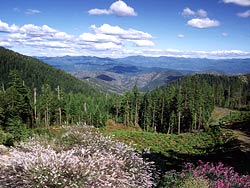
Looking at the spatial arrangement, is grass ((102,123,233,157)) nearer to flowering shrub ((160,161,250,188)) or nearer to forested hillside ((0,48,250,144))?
forested hillside ((0,48,250,144))

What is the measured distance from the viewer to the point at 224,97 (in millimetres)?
122750

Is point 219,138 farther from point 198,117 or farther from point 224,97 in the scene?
point 224,97

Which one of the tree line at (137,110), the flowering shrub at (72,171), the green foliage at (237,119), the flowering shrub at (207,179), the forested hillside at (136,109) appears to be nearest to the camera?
the flowering shrub at (72,171)

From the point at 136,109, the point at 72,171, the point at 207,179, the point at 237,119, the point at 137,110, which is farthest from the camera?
the point at 137,110

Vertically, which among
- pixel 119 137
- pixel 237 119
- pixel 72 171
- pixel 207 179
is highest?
pixel 72 171

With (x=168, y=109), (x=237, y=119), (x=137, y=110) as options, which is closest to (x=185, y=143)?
(x=237, y=119)

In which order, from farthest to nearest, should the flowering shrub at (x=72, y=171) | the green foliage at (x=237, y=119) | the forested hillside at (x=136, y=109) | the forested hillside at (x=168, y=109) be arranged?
the forested hillside at (x=168, y=109), the forested hillside at (x=136, y=109), the green foliage at (x=237, y=119), the flowering shrub at (x=72, y=171)

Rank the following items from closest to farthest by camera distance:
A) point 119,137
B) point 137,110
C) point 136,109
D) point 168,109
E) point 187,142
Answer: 1. point 119,137
2. point 187,142
3. point 168,109
4. point 136,109
5. point 137,110

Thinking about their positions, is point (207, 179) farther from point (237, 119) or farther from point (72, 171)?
point (237, 119)

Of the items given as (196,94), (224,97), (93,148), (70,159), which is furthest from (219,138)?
(224,97)

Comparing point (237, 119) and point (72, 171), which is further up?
point (72, 171)

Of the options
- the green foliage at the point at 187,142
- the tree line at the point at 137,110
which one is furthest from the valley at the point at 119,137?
the tree line at the point at 137,110

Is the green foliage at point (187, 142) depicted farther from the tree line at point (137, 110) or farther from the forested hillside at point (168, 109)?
the tree line at point (137, 110)

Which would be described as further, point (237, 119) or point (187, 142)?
point (237, 119)
